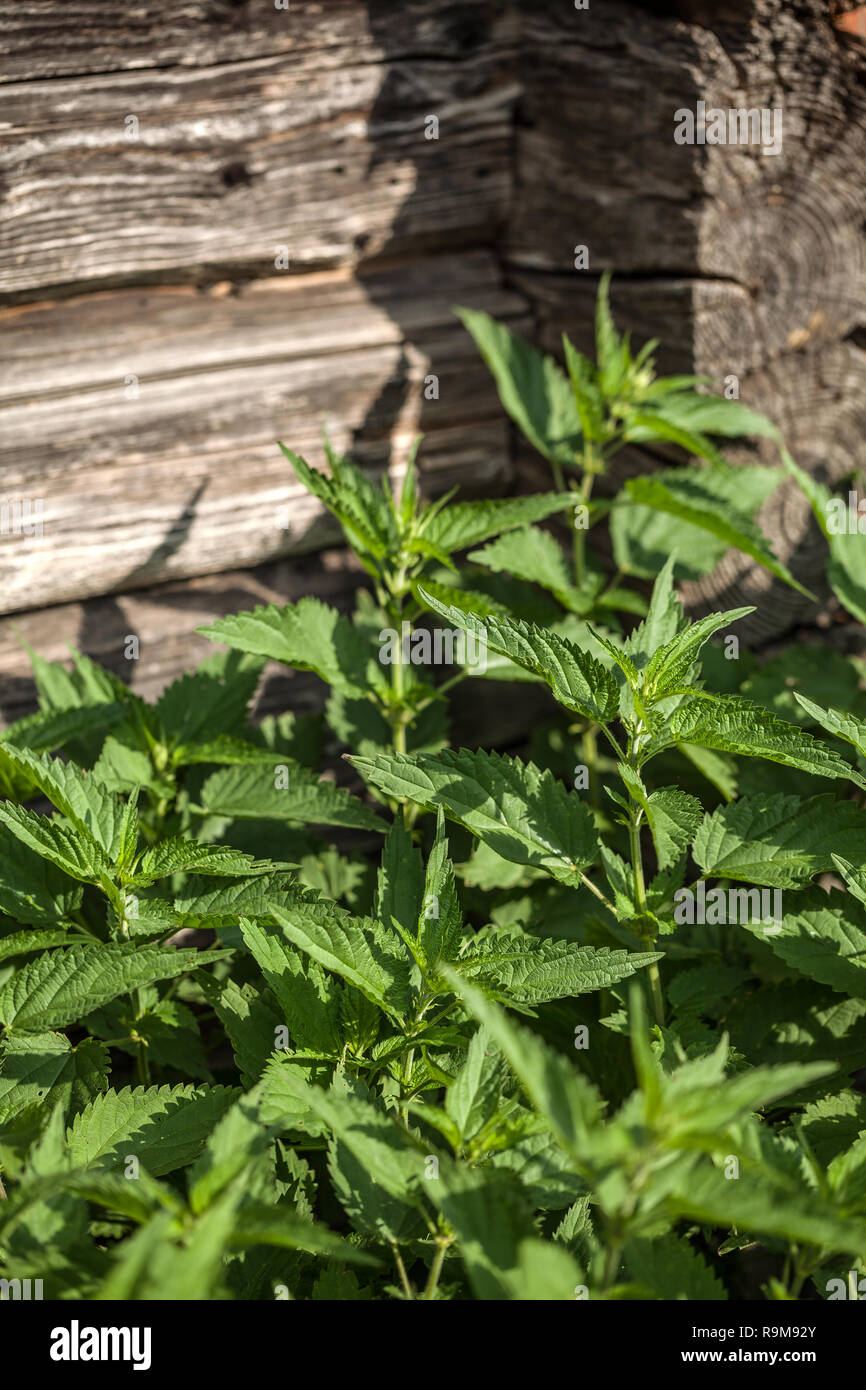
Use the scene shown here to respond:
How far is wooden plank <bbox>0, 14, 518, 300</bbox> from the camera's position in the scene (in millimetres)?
2305

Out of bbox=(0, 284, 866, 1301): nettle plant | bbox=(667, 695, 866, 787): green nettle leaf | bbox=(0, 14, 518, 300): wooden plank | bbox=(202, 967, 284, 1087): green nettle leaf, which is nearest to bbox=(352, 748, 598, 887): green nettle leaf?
bbox=(0, 284, 866, 1301): nettle plant

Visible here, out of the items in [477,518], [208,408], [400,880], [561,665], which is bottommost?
[400,880]

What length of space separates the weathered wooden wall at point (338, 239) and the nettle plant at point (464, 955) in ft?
1.01

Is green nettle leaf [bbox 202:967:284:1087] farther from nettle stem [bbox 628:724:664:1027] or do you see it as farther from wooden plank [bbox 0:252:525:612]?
wooden plank [bbox 0:252:525:612]

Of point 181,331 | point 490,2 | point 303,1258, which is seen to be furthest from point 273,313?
point 303,1258

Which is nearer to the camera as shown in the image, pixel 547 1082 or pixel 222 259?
pixel 547 1082

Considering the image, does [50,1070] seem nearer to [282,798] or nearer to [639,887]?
[282,798]

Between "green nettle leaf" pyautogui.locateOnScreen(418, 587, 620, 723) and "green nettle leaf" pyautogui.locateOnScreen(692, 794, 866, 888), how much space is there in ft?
1.00

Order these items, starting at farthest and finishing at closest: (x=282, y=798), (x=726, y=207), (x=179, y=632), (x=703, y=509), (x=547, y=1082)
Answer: (x=179, y=632) < (x=726, y=207) < (x=703, y=509) < (x=282, y=798) < (x=547, y=1082)

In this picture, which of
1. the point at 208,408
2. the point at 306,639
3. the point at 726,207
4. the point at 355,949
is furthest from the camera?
the point at 208,408

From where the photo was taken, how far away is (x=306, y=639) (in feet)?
7.07

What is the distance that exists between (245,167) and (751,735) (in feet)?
6.03

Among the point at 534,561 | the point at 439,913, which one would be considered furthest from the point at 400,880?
the point at 534,561

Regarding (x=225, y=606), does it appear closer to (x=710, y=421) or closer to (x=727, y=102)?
(x=710, y=421)
